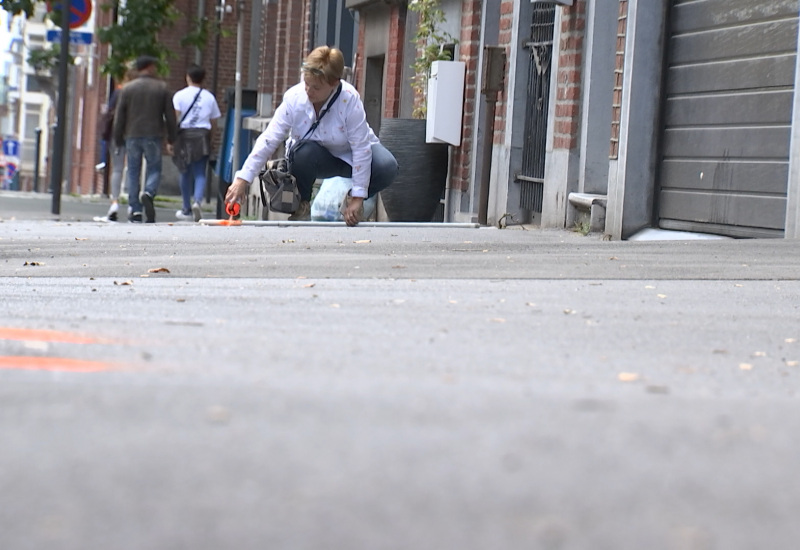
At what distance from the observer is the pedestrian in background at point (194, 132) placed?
16531mm

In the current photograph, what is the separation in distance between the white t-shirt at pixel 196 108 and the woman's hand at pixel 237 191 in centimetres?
638

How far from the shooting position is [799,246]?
27.4 ft

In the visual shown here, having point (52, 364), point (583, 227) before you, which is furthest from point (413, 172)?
point (52, 364)

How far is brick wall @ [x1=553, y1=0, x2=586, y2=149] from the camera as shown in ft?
40.6

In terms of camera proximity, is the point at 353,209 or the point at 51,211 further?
the point at 51,211

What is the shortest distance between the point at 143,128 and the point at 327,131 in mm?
4902

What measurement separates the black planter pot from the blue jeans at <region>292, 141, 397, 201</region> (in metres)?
3.95

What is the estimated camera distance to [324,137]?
1075 cm

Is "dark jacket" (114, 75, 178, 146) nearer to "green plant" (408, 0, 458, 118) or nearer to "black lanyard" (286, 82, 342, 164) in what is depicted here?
"green plant" (408, 0, 458, 118)

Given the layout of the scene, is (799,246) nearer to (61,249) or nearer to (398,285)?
(398,285)

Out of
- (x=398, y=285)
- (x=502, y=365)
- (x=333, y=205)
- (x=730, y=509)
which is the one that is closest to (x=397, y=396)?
(x=502, y=365)

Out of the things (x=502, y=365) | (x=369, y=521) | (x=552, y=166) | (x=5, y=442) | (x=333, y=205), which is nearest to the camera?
(x=369, y=521)

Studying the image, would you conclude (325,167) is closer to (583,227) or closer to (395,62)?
(583,227)

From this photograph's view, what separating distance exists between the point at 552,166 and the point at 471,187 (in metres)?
2.36
